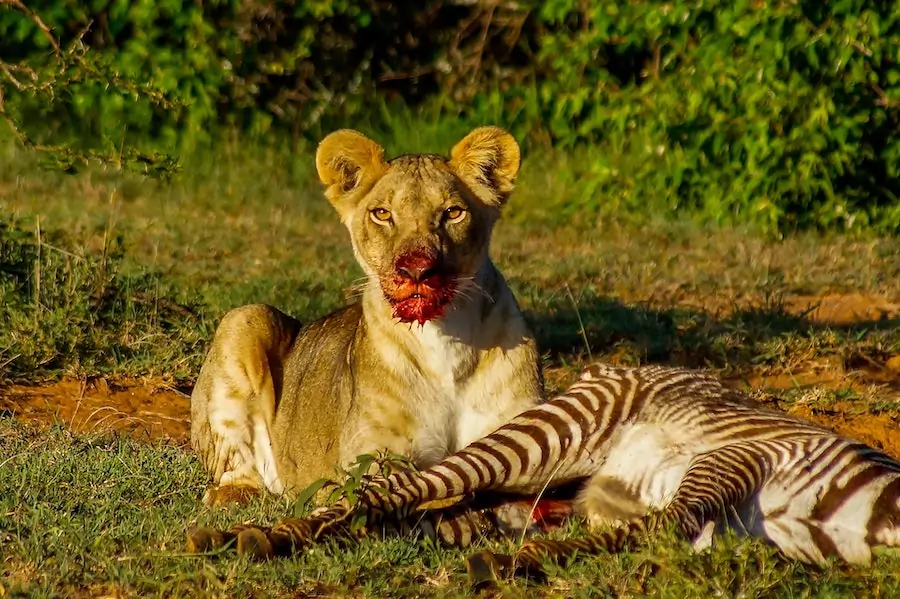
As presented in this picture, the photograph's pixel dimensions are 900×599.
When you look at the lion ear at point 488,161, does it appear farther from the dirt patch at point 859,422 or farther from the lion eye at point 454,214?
the dirt patch at point 859,422

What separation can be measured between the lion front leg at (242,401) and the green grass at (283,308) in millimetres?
147

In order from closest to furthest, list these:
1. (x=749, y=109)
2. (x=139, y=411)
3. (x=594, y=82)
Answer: (x=139, y=411) → (x=749, y=109) → (x=594, y=82)

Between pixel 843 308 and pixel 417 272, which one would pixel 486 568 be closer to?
pixel 417 272

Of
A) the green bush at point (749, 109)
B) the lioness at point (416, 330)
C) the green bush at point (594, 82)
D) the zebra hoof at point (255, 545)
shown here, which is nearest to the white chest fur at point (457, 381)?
the lioness at point (416, 330)

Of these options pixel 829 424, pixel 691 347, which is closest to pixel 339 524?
pixel 829 424

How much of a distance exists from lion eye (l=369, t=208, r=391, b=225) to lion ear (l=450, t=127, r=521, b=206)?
1.07ft

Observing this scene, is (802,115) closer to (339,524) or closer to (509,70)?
(509,70)

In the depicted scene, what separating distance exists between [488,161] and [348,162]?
1.52ft

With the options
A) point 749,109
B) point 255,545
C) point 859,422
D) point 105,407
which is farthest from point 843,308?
point 255,545

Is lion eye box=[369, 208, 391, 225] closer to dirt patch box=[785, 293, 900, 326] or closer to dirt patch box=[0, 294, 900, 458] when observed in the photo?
dirt patch box=[0, 294, 900, 458]

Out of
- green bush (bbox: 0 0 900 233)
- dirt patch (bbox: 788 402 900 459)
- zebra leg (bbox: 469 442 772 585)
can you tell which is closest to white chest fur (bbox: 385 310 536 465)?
zebra leg (bbox: 469 442 772 585)

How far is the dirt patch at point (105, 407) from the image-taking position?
591 cm

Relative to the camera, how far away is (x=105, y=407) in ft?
19.9

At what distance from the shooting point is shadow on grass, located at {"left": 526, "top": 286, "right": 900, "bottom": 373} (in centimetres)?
705
